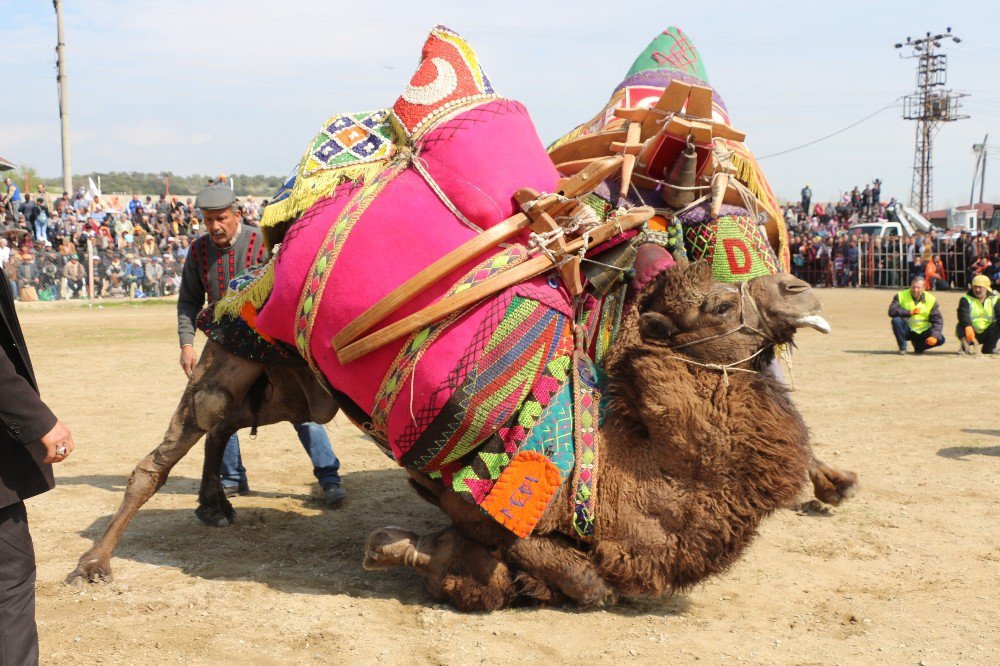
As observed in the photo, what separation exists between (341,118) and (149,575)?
8.05 ft

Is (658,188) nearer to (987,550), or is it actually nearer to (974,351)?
(987,550)

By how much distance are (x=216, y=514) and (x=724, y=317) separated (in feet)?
10.9

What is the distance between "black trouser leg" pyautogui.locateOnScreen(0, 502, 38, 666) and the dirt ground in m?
0.66

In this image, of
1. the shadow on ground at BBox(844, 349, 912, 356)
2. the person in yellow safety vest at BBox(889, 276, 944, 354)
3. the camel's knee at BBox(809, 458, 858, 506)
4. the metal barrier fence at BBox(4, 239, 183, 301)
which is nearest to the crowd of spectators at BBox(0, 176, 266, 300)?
the metal barrier fence at BBox(4, 239, 183, 301)

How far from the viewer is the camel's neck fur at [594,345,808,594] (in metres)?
3.91

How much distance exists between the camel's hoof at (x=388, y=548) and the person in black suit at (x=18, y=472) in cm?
146

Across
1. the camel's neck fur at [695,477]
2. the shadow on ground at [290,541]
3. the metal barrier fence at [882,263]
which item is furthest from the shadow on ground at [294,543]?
the metal barrier fence at [882,263]

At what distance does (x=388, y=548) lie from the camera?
4.24 metres

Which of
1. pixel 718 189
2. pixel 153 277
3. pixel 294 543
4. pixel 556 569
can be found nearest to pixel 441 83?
pixel 718 189

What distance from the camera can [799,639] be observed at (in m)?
3.93

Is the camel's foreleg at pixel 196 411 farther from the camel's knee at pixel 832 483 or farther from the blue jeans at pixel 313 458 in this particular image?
the camel's knee at pixel 832 483

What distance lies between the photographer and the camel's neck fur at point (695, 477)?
12.8ft

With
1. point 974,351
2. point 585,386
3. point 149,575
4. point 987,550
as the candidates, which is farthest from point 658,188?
point 974,351

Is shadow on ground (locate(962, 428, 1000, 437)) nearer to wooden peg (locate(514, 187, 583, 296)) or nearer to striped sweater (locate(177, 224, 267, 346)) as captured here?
wooden peg (locate(514, 187, 583, 296))
